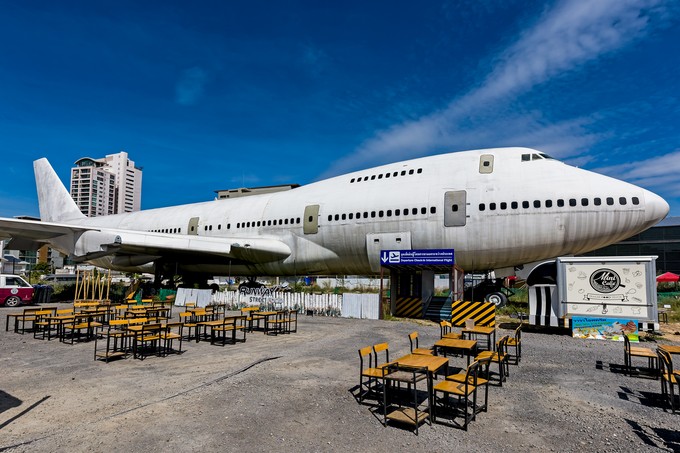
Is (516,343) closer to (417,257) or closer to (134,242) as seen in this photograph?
(417,257)

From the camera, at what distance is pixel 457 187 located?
2016cm

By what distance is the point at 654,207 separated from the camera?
17.2 m

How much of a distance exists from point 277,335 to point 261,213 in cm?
1406

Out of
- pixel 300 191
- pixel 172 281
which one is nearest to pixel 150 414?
pixel 300 191

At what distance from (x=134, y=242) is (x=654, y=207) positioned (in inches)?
1036

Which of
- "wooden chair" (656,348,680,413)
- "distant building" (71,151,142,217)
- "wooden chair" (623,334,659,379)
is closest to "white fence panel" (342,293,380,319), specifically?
"wooden chair" (623,334,659,379)

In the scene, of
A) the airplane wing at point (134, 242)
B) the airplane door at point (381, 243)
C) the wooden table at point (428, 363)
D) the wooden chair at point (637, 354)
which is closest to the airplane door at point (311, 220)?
the airplane wing at point (134, 242)

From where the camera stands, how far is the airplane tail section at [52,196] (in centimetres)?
3908

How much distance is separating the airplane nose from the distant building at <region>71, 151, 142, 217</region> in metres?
191

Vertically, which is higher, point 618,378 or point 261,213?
point 261,213

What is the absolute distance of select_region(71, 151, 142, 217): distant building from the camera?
17600 centimetres

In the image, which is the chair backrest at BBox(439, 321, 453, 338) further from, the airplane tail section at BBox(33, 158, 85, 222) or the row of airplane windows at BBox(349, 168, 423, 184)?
the airplane tail section at BBox(33, 158, 85, 222)

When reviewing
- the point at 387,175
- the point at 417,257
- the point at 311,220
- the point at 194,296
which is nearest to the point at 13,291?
the point at 194,296

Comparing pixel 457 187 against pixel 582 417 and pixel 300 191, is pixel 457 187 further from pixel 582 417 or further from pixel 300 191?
pixel 582 417
